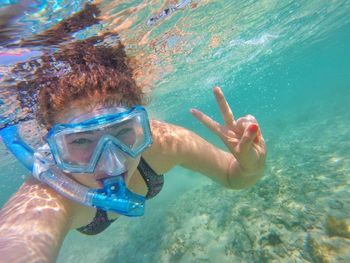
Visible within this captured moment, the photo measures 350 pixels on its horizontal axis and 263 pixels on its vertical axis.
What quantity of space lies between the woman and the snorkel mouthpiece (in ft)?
0.04

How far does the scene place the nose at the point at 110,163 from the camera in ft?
12.1

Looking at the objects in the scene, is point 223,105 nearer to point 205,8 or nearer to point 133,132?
point 133,132

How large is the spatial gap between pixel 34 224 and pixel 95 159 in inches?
42.2

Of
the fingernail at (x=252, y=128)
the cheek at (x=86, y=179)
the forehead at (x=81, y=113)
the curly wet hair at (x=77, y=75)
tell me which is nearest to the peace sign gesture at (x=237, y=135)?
the fingernail at (x=252, y=128)

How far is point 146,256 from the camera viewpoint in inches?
412

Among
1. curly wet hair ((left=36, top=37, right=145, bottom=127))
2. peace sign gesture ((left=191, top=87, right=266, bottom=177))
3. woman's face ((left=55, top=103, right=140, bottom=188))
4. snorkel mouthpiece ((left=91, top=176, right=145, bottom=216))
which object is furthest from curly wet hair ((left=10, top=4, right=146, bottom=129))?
peace sign gesture ((left=191, top=87, right=266, bottom=177))

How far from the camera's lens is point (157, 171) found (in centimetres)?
504

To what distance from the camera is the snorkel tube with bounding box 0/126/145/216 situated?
346 cm

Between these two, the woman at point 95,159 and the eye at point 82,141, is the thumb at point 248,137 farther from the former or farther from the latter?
the eye at point 82,141

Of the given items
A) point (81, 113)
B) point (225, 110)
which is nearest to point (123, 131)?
point (81, 113)

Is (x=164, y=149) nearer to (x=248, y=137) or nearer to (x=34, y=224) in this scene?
(x=248, y=137)

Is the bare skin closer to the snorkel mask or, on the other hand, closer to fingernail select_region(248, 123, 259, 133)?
fingernail select_region(248, 123, 259, 133)

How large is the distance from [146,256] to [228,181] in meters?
7.06

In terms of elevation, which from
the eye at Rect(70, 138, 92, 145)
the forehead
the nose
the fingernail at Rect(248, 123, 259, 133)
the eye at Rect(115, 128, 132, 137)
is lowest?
the fingernail at Rect(248, 123, 259, 133)
